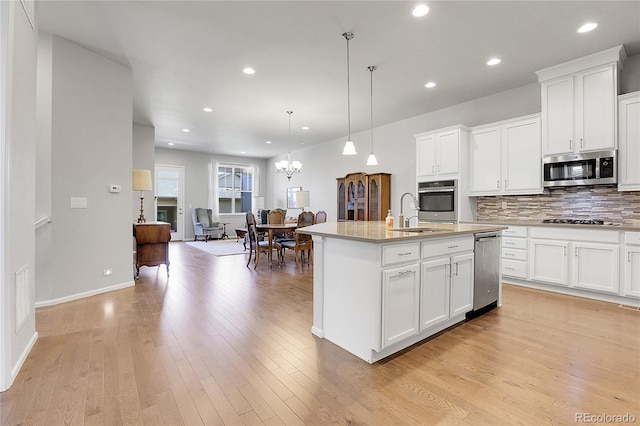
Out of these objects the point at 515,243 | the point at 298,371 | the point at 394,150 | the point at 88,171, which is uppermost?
the point at 394,150

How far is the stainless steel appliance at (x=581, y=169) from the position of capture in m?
3.45

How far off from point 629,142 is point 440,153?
2192 mm

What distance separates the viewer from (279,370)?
200 centimetres

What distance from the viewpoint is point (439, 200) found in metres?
5.04

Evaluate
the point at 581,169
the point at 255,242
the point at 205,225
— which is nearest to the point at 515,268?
the point at 581,169

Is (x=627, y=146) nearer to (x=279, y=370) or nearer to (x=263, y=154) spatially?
(x=279, y=370)

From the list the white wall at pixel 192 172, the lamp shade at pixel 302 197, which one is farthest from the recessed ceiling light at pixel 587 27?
the white wall at pixel 192 172

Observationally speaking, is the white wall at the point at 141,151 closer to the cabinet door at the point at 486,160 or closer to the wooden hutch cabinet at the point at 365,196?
the wooden hutch cabinet at the point at 365,196

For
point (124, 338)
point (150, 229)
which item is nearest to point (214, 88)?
point (150, 229)

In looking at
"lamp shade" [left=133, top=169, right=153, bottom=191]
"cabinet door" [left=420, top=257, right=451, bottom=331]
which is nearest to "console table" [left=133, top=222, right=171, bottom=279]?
"lamp shade" [left=133, top=169, right=153, bottom=191]

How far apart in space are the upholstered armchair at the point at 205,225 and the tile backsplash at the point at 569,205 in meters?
7.59

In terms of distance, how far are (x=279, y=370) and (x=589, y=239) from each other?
149 inches

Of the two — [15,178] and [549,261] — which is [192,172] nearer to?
[15,178]

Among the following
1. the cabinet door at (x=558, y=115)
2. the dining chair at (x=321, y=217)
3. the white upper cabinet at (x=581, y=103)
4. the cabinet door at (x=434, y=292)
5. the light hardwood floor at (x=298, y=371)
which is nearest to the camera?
the light hardwood floor at (x=298, y=371)
